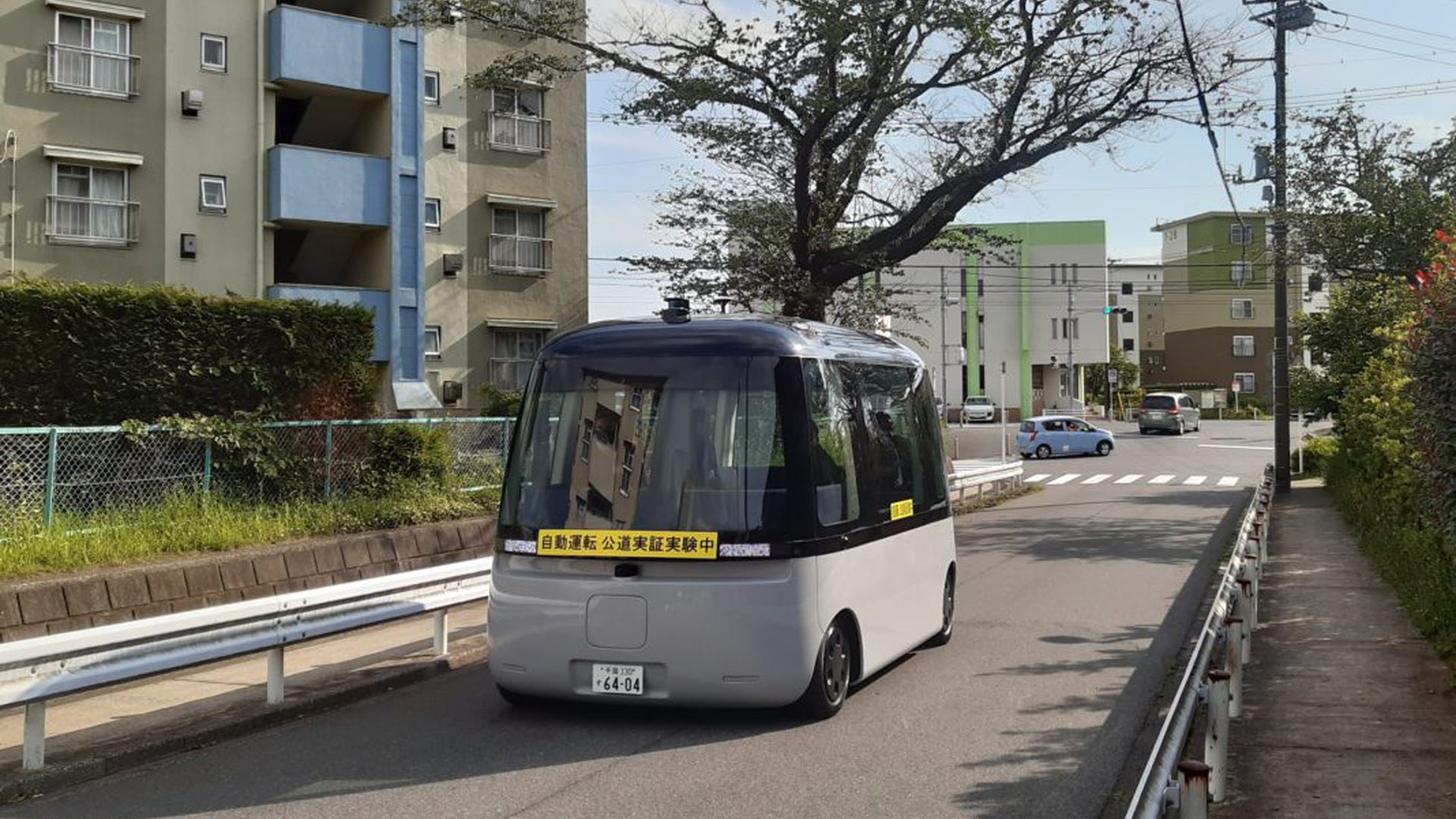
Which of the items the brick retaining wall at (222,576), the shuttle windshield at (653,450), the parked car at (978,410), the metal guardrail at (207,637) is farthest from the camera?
the parked car at (978,410)

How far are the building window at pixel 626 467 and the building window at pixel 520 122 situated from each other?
73.5ft

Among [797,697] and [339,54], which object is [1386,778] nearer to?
[797,697]

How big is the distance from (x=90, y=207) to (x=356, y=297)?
504cm

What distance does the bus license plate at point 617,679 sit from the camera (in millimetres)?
7234

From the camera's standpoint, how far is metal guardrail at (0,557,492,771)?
6234 mm

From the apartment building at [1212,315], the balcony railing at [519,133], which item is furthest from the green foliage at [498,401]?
the apartment building at [1212,315]

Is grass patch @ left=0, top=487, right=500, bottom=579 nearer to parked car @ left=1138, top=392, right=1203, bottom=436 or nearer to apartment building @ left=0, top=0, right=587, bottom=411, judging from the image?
apartment building @ left=0, top=0, right=587, bottom=411

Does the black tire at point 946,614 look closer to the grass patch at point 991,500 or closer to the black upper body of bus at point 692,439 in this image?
the black upper body of bus at point 692,439

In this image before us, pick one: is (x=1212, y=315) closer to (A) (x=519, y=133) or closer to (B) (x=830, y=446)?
(A) (x=519, y=133)

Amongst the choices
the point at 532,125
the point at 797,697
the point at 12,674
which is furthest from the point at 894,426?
the point at 532,125

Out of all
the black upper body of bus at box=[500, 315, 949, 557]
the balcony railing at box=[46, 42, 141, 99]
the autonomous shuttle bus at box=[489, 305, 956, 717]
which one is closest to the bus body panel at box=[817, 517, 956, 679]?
the autonomous shuttle bus at box=[489, 305, 956, 717]

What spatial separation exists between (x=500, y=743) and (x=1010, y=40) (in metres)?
15.7

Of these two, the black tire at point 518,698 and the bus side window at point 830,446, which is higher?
the bus side window at point 830,446

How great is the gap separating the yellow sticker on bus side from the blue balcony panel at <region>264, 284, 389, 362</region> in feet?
57.0
